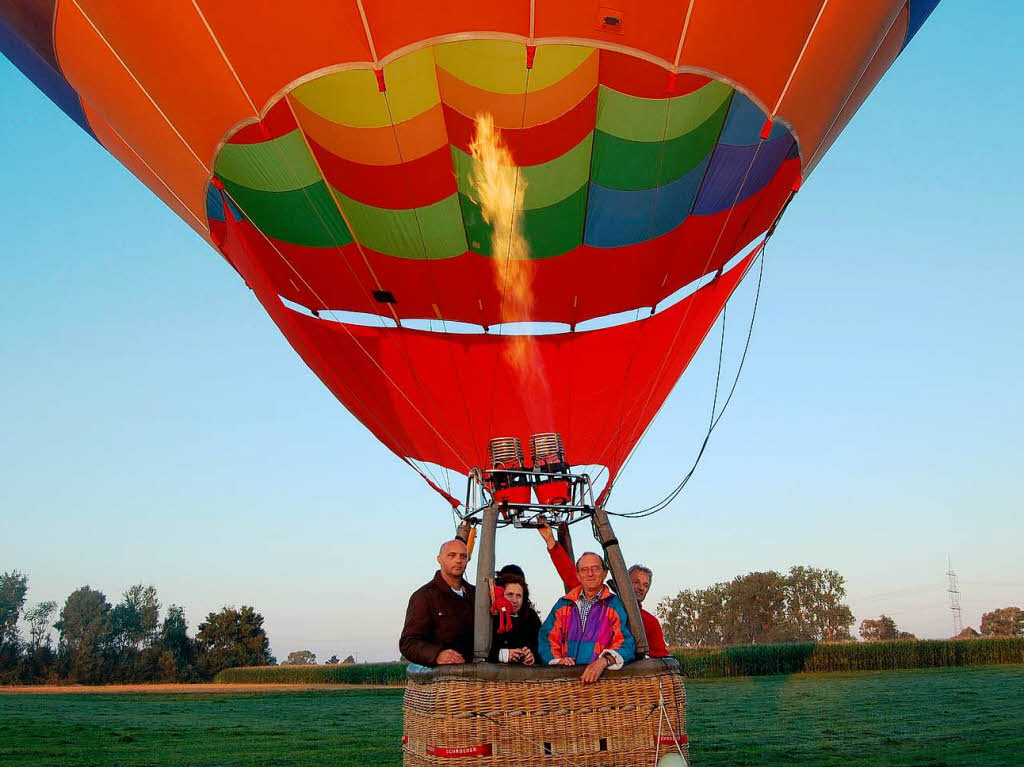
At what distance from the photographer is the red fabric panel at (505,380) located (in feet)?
20.7

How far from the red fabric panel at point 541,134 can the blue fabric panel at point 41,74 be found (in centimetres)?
248

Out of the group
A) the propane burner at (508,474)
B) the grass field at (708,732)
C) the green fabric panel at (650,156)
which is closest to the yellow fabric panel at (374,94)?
the green fabric panel at (650,156)

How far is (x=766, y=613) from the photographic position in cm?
5481

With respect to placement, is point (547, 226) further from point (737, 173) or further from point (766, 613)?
point (766, 613)

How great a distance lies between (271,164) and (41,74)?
164cm

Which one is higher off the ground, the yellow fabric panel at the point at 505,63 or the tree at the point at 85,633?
the yellow fabric panel at the point at 505,63

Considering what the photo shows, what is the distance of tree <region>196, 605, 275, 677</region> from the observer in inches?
1738

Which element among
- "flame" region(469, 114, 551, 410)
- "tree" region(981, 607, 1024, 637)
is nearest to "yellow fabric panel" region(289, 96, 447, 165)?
"flame" region(469, 114, 551, 410)

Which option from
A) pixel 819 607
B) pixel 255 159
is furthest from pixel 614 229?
pixel 819 607

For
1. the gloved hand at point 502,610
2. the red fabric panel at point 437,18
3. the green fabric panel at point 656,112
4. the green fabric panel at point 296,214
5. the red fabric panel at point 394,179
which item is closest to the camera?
the gloved hand at point 502,610

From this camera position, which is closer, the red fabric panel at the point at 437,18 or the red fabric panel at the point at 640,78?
the red fabric panel at the point at 437,18

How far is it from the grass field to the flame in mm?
3228

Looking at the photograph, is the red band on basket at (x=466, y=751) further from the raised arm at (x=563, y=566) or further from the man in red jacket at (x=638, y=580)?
the raised arm at (x=563, y=566)

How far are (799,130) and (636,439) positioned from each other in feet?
8.14
